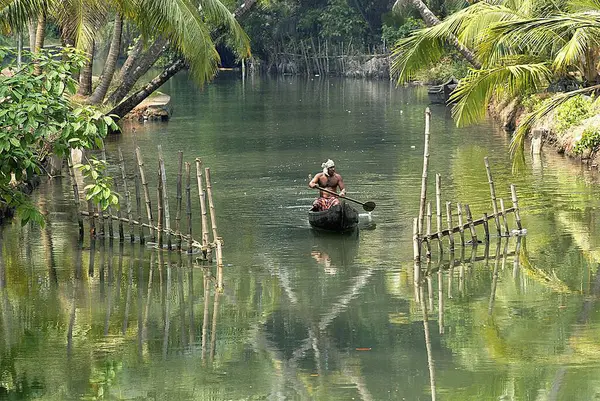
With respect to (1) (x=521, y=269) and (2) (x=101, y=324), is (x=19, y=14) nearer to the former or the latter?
(2) (x=101, y=324)

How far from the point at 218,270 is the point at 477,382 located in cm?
610

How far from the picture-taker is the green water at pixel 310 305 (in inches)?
458

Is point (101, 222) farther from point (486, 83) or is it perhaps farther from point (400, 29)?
point (400, 29)

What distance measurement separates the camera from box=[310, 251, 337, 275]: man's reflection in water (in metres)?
17.3

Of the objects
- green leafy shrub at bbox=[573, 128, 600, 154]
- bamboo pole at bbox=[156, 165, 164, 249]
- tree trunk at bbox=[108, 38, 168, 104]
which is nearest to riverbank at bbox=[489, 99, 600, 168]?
green leafy shrub at bbox=[573, 128, 600, 154]

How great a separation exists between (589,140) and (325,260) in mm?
11475

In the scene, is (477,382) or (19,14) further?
(19,14)

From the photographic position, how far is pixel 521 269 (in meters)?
17.0

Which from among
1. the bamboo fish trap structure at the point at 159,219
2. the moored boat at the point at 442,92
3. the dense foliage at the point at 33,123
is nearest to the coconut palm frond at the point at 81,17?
the bamboo fish trap structure at the point at 159,219

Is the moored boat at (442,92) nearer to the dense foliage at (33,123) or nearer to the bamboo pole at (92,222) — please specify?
the bamboo pole at (92,222)

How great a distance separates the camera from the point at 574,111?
29094 mm

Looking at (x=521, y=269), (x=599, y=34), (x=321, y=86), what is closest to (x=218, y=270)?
(x=521, y=269)

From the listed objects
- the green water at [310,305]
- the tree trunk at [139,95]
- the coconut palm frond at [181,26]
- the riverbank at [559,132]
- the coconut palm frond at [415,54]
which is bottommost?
the green water at [310,305]

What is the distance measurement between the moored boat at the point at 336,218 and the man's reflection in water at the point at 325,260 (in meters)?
1.31
